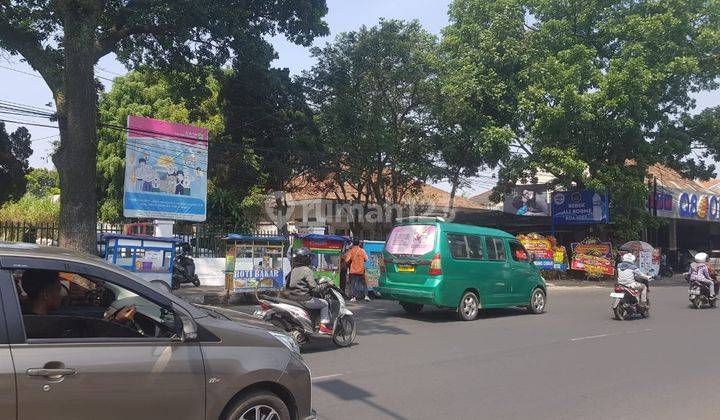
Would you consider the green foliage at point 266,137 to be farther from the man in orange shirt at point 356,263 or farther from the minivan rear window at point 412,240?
the minivan rear window at point 412,240

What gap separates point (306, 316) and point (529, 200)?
23486 millimetres

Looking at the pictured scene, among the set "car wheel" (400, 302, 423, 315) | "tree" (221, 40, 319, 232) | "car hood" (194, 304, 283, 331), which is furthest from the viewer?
"tree" (221, 40, 319, 232)

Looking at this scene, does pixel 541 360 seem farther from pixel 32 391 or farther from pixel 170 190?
pixel 170 190

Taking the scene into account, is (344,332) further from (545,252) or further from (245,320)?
(545,252)

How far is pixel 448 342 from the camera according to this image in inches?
384

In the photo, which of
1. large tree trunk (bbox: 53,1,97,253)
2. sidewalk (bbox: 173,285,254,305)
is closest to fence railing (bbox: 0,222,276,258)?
sidewalk (bbox: 173,285,254,305)

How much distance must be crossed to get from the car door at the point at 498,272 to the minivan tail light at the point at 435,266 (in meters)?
1.38

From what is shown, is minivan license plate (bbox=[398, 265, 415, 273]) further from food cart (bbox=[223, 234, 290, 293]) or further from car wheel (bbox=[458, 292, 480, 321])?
food cart (bbox=[223, 234, 290, 293])

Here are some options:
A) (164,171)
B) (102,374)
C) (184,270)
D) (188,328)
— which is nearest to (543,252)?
(184,270)

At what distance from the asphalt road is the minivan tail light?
105 centimetres

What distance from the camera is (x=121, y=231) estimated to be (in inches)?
688

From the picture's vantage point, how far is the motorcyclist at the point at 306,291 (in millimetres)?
8633

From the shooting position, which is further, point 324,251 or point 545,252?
point 545,252

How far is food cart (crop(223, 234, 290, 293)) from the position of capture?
14.0 metres
